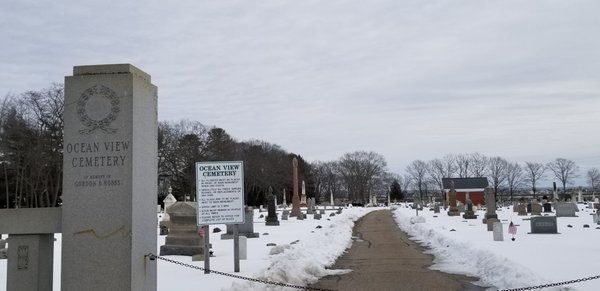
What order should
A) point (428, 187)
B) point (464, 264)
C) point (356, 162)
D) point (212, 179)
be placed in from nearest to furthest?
point (212, 179)
point (464, 264)
point (356, 162)
point (428, 187)

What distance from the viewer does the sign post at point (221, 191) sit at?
481 inches

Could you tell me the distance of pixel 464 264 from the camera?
A: 44.9 ft

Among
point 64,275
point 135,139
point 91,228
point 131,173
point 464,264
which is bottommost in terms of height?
point 464,264

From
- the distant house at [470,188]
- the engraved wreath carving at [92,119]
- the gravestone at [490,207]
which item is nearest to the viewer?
the engraved wreath carving at [92,119]

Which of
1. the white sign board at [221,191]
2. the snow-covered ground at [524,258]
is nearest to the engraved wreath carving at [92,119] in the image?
the white sign board at [221,191]

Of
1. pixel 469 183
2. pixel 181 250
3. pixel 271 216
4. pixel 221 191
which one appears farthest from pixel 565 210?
pixel 469 183

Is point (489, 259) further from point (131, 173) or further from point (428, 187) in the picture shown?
point (428, 187)

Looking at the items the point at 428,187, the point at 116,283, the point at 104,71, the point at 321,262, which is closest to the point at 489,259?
the point at 321,262

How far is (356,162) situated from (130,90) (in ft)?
416

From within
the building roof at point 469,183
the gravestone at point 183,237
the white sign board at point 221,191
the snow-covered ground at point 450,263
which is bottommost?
the snow-covered ground at point 450,263

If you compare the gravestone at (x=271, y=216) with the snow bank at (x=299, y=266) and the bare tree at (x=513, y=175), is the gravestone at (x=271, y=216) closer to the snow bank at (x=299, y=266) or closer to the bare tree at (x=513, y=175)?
the snow bank at (x=299, y=266)

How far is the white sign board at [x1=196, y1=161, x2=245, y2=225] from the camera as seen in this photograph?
1221 centimetres

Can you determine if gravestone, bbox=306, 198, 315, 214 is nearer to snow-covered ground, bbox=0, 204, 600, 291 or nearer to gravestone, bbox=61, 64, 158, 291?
snow-covered ground, bbox=0, 204, 600, 291

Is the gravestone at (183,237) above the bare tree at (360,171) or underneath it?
underneath
